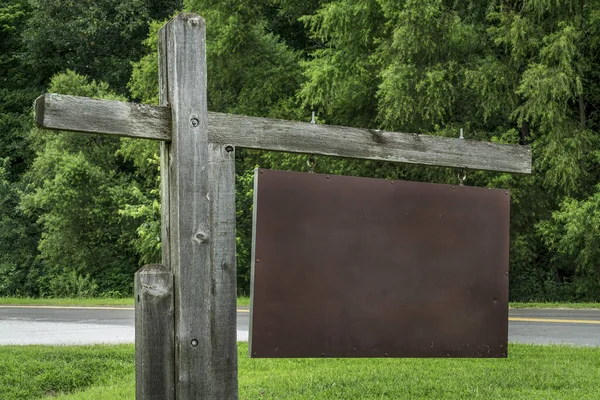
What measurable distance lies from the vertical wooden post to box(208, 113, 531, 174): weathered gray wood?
0.51 ft

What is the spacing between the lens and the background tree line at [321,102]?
66.5 ft

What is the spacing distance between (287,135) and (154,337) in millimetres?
1279

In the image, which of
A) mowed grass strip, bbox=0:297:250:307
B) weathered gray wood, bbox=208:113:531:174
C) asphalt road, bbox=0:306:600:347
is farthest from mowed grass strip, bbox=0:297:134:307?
weathered gray wood, bbox=208:113:531:174

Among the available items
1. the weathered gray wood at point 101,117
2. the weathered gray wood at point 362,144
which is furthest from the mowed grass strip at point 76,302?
the weathered gray wood at point 101,117

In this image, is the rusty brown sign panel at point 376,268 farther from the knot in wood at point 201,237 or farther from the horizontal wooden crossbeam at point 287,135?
the knot in wood at point 201,237

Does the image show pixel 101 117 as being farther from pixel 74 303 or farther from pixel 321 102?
pixel 321 102

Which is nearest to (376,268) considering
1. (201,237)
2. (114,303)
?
(201,237)

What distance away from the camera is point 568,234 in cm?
1928

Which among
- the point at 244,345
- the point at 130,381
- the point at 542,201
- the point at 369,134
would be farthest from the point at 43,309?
the point at 369,134

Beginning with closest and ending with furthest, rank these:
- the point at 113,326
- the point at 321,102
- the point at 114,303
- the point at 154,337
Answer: the point at 154,337, the point at 113,326, the point at 114,303, the point at 321,102

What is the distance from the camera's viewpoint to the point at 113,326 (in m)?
14.5

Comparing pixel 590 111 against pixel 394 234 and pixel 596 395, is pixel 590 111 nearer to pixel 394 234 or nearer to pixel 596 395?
pixel 596 395

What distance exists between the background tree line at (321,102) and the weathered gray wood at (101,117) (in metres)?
15.9

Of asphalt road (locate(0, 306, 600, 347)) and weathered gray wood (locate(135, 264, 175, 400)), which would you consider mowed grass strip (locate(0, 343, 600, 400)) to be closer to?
asphalt road (locate(0, 306, 600, 347))
